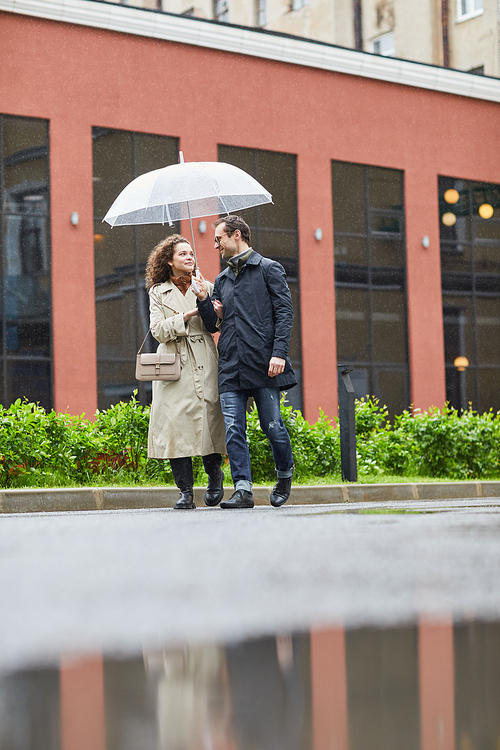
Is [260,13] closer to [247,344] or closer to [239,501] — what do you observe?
[247,344]

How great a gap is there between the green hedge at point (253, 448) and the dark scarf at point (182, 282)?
3.23 meters

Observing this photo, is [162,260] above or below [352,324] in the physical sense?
below

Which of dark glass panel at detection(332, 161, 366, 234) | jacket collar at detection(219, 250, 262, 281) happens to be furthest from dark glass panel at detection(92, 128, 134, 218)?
jacket collar at detection(219, 250, 262, 281)

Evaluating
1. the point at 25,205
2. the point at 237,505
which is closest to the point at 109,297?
the point at 25,205

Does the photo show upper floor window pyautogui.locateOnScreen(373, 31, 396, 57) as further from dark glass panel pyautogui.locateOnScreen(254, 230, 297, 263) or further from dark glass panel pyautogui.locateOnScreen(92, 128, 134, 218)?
dark glass panel pyautogui.locateOnScreen(92, 128, 134, 218)

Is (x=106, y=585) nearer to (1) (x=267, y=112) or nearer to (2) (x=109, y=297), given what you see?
(2) (x=109, y=297)

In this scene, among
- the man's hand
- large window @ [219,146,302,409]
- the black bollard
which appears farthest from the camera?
large window @ [219,146,302,409]

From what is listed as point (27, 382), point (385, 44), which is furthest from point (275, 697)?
point (385, 44)

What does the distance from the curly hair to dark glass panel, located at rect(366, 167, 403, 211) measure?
667 inches

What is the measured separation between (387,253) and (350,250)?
1.12m

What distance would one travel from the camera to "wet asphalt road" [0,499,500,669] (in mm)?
2634

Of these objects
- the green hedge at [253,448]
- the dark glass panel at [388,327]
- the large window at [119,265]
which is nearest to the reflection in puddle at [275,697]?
the green hedge at [253,448]

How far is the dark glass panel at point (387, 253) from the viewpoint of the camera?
24125 mm

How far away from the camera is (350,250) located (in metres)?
23.7
